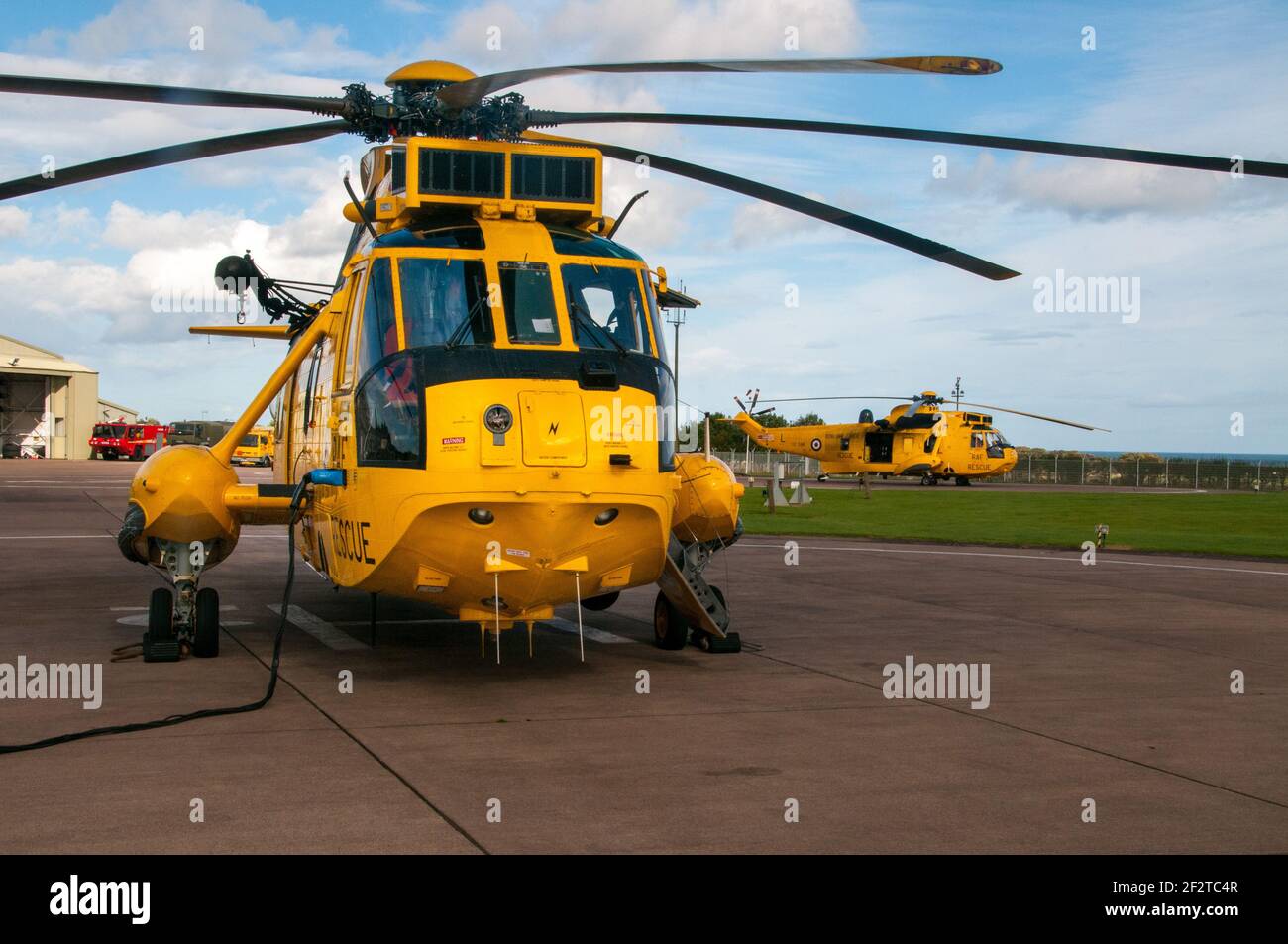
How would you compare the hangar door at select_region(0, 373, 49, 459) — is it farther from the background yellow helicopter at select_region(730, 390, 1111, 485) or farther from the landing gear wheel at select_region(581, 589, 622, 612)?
the landing gear wheel at select_region(581, 589, 622, 612)

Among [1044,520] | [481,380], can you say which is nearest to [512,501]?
[481,380]

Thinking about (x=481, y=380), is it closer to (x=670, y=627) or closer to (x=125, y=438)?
(x=670, y=627)

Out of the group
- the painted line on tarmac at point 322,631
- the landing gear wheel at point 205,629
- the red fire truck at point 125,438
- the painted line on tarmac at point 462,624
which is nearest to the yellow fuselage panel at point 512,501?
the landing gear wheel at point 205,629

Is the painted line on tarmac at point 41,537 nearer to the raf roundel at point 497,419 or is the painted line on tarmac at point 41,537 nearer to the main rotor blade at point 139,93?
the main rotor blade at point 139,93

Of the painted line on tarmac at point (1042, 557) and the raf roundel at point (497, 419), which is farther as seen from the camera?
the painted line on tarmac at point (1042, 557)

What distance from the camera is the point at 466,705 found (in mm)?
9141

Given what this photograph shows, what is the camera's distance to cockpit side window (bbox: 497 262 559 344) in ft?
30.4

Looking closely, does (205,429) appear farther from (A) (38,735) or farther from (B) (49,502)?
(A) (38,735)

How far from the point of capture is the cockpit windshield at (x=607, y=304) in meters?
9.60

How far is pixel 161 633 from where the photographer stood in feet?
36.1

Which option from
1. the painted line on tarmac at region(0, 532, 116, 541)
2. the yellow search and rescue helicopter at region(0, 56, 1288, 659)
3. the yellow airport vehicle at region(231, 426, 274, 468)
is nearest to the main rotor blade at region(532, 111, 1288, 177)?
the yellow search and rescue helicopter at region(0, 56, 1288, 659)

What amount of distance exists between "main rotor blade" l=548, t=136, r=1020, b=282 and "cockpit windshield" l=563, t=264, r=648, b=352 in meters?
1.28

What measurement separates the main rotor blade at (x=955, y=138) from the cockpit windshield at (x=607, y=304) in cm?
139

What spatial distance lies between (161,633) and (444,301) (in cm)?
409
